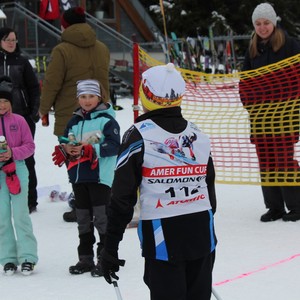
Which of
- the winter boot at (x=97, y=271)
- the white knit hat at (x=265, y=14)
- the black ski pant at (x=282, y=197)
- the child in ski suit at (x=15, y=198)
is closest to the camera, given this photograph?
the winter boot at (x=97, y=271)

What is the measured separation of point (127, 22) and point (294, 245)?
70.0 ft

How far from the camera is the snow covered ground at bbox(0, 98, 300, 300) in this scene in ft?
15.5

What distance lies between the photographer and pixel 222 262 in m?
5.33

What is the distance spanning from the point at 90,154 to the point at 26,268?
0.93 m

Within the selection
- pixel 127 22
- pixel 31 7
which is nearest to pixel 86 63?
pixel 31 7

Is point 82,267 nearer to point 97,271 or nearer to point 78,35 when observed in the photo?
point 97,271

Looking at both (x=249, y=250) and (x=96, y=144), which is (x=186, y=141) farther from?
(x=249, y=250)

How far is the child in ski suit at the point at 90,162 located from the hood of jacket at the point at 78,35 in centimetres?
125

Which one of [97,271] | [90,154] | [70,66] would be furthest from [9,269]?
[70,66]

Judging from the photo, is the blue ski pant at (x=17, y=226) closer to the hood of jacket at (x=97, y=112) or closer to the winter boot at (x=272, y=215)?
the hood of jacket at (x=97, y=112)

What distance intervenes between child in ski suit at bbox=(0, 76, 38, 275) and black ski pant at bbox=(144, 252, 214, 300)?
2.02 metres

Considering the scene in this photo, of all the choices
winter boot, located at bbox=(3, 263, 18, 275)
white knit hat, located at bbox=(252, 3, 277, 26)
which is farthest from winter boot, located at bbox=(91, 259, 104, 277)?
white knit hat, located at bbox=(252, 3, 277, 26)

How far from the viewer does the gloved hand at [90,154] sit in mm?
5070

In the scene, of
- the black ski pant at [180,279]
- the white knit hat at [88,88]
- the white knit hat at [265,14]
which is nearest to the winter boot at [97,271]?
the white knit hat at [88,88]
